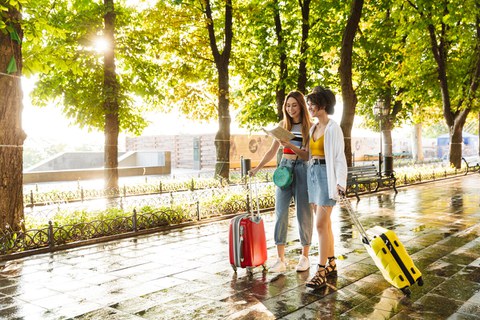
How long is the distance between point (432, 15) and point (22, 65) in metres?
18.0

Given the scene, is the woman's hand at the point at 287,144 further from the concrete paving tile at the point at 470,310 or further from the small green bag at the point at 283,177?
the concrete paving tile at the point at 470,310

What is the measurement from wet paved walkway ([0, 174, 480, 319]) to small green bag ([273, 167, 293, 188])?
1.13 metres

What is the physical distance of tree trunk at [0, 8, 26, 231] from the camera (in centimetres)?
782

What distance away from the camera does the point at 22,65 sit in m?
8.37

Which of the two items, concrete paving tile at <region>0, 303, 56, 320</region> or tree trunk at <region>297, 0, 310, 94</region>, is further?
tree trunk at <region>297, 0, 310, 94</region>

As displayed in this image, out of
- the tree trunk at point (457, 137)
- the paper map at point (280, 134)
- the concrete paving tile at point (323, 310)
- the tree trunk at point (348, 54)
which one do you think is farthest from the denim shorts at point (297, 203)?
the tree trunk at point (457, 137)


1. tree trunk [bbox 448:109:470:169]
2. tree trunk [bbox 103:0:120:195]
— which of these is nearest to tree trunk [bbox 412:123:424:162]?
tree trunk [bbox 448:109:470:169]

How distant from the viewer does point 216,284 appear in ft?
17.6

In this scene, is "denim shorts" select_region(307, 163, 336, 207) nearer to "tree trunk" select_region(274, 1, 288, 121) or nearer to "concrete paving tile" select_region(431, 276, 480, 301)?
"concrete paving tile" select_region(431, 276, 480, 301)

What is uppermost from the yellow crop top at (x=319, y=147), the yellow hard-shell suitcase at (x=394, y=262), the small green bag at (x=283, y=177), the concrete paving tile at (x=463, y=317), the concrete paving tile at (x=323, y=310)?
the yellow crop top at (x=319, y=147)

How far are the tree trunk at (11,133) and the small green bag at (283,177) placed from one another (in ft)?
16.0

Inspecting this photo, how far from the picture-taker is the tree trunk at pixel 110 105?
52.5ft

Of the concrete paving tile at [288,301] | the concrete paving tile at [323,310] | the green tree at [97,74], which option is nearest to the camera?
the concrete paving tile at [323,310]

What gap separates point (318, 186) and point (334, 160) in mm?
375
